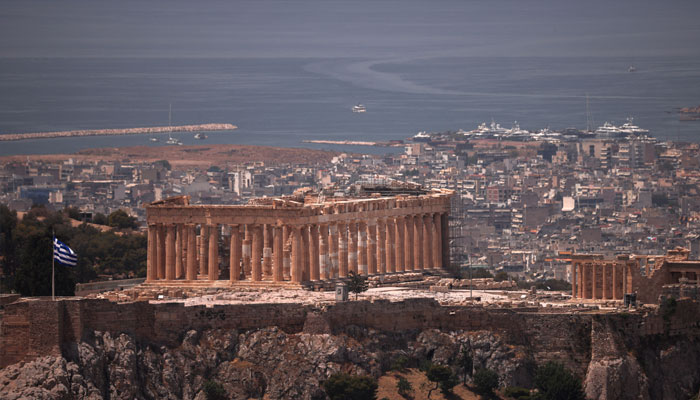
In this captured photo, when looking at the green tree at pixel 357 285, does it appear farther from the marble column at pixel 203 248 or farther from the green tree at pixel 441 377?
the green tree at pixel 441 377

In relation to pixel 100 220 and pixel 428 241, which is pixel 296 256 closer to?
pixel 428 241

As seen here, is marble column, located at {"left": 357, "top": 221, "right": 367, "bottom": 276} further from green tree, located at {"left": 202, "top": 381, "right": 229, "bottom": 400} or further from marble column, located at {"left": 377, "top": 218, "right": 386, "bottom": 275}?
green tree, located at {"left": 202, "top": 381, "right": 229, "bottom": 400}

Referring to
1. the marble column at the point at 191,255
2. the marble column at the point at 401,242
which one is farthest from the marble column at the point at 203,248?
the marble column at the point at 401,242

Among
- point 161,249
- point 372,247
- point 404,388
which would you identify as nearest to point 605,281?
point 404,388

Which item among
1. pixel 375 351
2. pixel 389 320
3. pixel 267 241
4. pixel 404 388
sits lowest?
pixel 404 388

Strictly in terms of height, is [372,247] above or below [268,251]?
below

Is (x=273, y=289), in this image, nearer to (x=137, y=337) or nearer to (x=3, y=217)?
(x=137, y=337)
